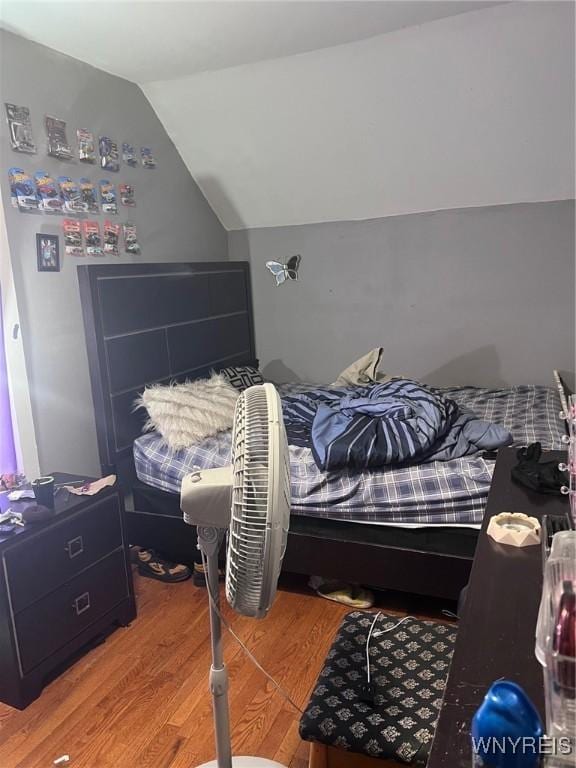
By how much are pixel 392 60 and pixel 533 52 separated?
0.62m

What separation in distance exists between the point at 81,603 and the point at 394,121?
8.90 ft

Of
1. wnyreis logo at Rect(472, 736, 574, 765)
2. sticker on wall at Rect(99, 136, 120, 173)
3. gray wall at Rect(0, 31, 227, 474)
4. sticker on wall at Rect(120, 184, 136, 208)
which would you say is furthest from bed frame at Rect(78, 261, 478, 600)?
wnyreis logo at Rect(472, 736, 574, 765)

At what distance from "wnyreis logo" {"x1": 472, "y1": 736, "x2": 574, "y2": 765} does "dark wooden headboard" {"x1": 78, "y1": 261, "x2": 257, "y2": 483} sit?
2296mm

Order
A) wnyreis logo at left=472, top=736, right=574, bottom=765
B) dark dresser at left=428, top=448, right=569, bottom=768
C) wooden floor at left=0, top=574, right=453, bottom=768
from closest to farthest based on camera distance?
wnyreis logo at left=472, top=736, right=574, bottom=765, dark dresser at left=428, top=448, right=569, bottom=768, wooden floor at left=0, top=574, right=453, bottom=768

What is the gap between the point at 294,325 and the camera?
3969 millimetres

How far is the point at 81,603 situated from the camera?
2082 millimetres

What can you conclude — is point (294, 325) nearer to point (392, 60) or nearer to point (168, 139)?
point (168, 139)

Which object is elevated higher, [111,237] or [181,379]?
[111,237]

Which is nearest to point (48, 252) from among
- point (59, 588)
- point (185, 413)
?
point (185, 413)

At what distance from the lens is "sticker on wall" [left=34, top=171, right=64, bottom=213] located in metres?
2.45

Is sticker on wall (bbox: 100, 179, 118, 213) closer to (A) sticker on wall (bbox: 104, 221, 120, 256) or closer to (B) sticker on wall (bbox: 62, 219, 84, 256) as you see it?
(A) sticker on wall (bbox: 104, 221, 120, 256)

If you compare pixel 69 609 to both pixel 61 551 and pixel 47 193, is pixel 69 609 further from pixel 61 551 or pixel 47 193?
pixel 47 193

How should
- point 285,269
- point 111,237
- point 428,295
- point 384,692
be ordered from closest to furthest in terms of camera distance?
point 384,692, point 111,237, point 428,295, point 285,269

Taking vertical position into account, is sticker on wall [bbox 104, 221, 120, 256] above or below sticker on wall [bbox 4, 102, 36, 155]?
below
